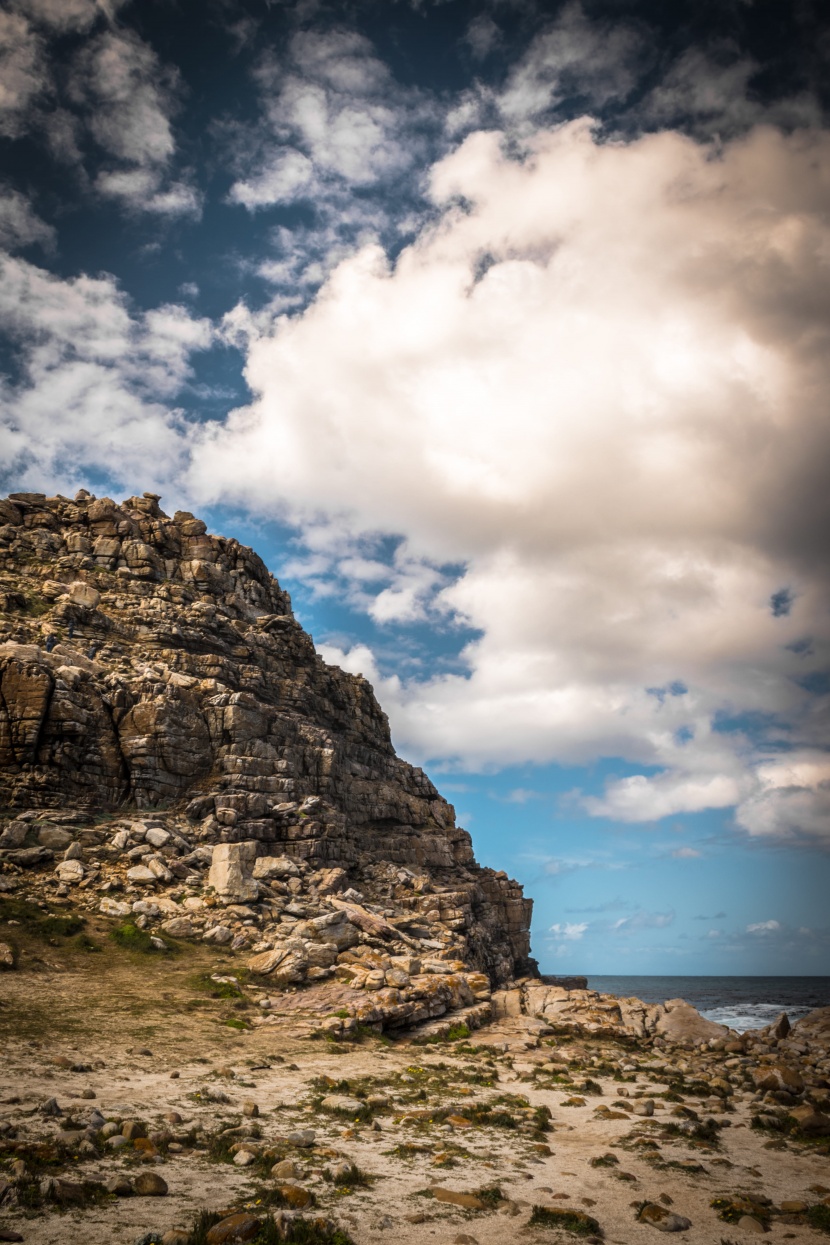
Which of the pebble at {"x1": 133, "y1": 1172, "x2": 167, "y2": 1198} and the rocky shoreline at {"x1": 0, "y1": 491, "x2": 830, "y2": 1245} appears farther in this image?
the rocky shoreline at {"x1": 0, "y1": 491, "x2": 830, "y2": 1245}

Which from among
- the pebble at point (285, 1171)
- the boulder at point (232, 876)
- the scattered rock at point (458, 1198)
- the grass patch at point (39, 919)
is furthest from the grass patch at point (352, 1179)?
the boulder at point (232, 876)

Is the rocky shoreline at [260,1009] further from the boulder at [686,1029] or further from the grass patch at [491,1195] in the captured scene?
the boulder at [686,1029]

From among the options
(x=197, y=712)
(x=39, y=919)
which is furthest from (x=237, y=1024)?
(x=197, y=712)

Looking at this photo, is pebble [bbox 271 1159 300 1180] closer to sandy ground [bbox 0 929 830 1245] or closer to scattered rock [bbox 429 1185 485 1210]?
sandy ground [bbox 0 929 830 1245]

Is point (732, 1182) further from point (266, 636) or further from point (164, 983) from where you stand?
point (266, 636)

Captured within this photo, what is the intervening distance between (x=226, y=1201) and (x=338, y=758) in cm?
5088

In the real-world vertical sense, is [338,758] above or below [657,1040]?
above

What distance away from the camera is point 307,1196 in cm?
1070

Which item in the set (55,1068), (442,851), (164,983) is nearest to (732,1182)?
(55,1068)

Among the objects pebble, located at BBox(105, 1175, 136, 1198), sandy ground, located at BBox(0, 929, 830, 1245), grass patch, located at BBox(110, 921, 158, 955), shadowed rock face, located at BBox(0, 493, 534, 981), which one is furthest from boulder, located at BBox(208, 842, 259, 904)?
pebble, located at BBox(105, 1175, 136, 1198)

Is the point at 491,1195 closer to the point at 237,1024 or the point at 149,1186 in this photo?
the point at 149,1186

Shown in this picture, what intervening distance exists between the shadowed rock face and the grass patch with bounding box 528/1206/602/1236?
3456 centimetres

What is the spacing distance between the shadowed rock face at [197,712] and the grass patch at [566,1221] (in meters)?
34.6

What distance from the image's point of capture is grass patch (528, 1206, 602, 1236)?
419 inches
